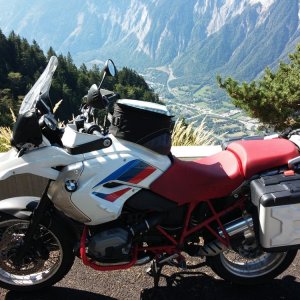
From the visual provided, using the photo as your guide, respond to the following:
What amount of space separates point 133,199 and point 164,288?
3.03 feet

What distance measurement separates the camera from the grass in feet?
21.8

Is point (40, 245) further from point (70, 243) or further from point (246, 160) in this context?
point (246, 160)

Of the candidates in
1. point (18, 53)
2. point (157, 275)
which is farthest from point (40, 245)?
point (18, 53)

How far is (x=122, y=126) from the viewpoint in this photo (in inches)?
108

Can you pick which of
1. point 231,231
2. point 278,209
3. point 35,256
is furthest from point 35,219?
point 278,209

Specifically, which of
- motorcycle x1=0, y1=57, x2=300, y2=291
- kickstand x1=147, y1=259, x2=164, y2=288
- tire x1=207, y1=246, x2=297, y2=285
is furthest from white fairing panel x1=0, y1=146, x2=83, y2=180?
tire x1=207, y1=246, x2=297, y2=285

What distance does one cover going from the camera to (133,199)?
2.84 metres

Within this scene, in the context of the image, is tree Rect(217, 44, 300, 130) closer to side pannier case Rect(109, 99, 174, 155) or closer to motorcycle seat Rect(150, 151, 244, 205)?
motorcycle seat Rect(150, 151, 244, 205)

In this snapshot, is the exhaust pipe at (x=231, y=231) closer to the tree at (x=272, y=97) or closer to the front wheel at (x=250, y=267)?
the front wheel at (x=250, y=267)

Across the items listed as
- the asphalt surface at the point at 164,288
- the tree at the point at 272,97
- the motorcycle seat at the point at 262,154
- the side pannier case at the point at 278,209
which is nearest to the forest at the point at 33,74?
the tree at the point at 272,97

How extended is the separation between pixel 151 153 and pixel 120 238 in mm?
620

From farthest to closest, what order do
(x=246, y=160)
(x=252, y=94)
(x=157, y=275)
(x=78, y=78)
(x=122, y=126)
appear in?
(x=78, y=78), (x=252, y=94), (x=157, y=275), (x=246, y=160), (x=122, y=126)

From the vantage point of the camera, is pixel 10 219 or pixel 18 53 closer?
pixel 10 219

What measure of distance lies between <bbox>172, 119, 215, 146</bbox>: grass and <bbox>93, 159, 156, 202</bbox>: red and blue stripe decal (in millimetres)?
3755
